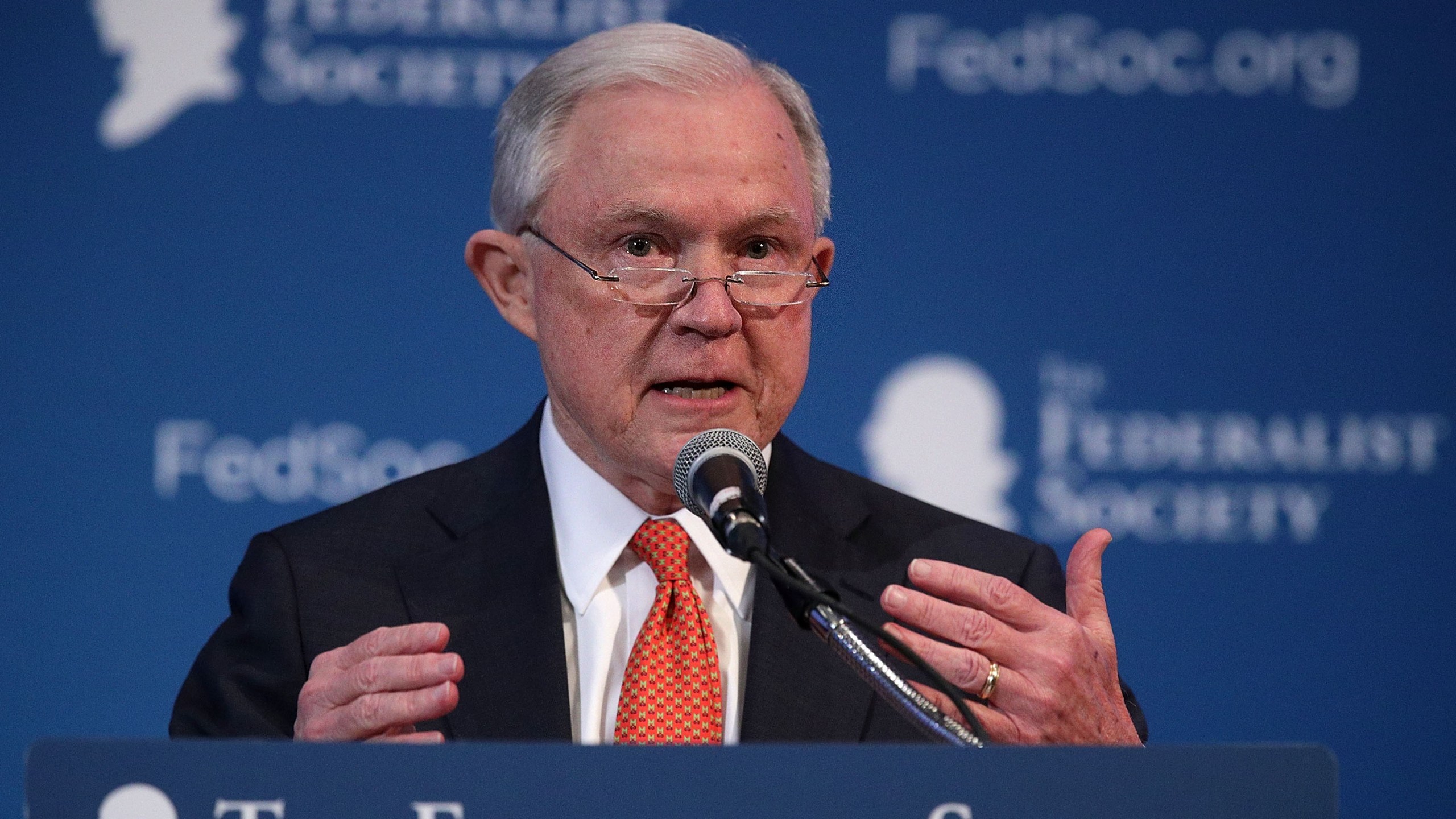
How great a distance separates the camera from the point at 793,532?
82.9 inches

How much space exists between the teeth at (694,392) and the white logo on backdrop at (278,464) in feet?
3.34

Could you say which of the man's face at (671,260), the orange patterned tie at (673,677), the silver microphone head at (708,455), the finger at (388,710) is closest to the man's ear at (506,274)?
the man's face at (671,260)

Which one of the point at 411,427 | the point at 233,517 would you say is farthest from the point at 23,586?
the point at 411,427

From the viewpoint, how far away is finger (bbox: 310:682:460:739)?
133cm

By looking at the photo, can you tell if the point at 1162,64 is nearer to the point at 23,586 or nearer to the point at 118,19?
the point at 118,19

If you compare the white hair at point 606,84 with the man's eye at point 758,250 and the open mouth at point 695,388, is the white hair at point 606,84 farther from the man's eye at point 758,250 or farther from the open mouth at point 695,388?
the open mouth at point 695,388

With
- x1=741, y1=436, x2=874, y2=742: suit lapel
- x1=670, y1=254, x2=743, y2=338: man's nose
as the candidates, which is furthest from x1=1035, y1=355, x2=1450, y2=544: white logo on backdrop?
x1=670, y1=254, x2=743, y2=338: man's nose

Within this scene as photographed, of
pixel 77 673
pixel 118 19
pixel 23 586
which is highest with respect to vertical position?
pixel 118 19

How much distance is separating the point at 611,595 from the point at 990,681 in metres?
0.66

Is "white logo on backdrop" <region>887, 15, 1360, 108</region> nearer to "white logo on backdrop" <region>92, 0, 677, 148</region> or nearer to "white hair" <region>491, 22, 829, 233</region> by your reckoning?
"white logo on backdrop" <region>92, 0, 677, 148</region>

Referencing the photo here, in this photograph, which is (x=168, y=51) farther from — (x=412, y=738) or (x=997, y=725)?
(x=997, y=725)

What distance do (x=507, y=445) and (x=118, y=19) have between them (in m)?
1.28

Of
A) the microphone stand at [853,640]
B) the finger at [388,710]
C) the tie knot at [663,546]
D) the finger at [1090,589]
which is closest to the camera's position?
the microphone stand at [853,640]

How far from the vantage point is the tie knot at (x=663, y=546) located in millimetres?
1929
